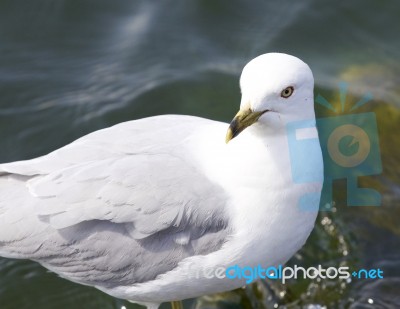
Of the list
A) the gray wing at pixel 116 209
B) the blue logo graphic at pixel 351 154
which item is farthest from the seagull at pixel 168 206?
the blue logo graphic at pixel 351 154

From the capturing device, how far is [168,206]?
166 inches

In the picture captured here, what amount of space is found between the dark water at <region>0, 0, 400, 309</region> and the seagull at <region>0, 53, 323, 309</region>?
1176 mm

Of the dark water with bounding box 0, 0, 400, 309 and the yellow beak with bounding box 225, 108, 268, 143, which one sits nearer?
the yellow beak with bounding box 225, 108, 268, 143

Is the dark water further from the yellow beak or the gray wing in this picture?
the yellow beak

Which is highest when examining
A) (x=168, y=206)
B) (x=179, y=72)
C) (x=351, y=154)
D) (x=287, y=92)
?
(x=179, y=72)

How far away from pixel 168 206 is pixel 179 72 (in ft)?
10.7

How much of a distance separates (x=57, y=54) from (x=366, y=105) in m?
3.10

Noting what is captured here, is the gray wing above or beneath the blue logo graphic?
beneath

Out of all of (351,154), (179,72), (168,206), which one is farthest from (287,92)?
(179,72)

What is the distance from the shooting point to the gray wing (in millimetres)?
4242

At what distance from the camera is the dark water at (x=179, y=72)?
576 centimetres

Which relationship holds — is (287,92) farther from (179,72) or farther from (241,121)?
(179,72)

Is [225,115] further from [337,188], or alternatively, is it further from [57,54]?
[57,54]

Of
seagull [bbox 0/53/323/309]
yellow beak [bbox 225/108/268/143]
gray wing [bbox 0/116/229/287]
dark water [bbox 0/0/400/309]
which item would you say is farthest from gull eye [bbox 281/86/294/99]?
dark water [bbox 0/0/400/309]
